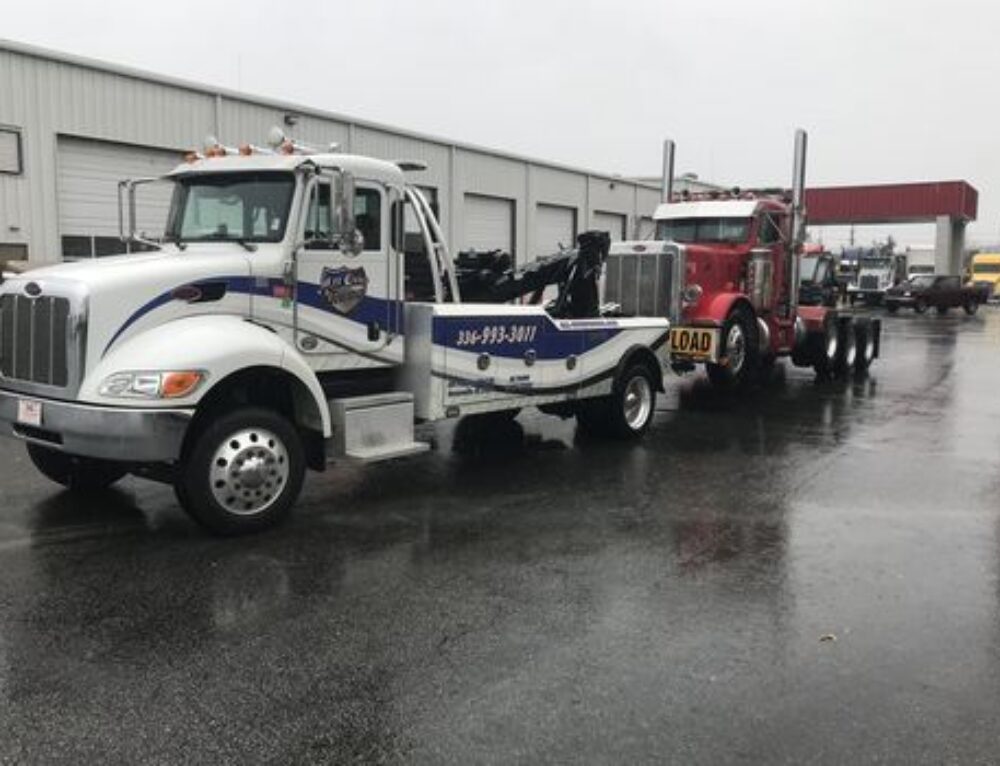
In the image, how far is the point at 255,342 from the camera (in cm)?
661

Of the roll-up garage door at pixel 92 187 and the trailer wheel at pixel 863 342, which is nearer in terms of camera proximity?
the roll-up garage door at pixel 92 187

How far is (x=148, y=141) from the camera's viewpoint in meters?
17.8

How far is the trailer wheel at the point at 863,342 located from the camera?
18.3 m

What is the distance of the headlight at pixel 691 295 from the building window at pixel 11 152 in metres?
10.8

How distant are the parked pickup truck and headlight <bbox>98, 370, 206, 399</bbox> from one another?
4442cm

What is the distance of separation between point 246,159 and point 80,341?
81.9 inches

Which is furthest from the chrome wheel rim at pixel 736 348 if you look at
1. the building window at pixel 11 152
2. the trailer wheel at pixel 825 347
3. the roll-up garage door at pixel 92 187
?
the building window at pixel 11 152

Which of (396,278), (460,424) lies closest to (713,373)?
(460,424)

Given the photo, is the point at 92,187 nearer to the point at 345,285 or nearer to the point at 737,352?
the point at 737,352

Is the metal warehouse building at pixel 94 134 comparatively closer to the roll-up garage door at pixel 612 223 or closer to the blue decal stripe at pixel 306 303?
the blue decal stripe at pixel 306 303

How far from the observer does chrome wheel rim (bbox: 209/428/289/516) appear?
6.47 m

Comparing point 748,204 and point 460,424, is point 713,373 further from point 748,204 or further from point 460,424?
point 460,424

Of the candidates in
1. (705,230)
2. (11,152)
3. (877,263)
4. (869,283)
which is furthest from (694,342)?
(877,263)

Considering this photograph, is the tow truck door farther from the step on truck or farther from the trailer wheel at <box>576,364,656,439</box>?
the step on truck
